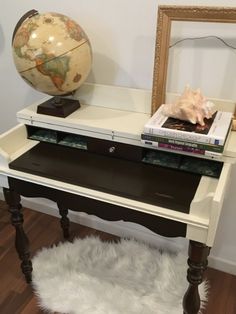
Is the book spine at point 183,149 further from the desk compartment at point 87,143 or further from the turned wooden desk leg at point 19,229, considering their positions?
the turned wooden desk leg at point 19,229

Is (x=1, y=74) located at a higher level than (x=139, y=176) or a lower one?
higher

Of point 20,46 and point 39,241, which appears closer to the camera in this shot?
point 20,46

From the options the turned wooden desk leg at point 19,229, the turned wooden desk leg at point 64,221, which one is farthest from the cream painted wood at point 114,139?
the turned wooden desk leg at point 64,221

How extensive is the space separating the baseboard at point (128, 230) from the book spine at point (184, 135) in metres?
0.79

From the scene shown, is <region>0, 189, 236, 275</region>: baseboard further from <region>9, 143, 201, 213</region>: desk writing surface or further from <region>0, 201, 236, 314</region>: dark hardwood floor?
<region>9, 143, 201, 213</region>: desk writing surface

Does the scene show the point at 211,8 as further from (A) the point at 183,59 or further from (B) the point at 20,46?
(B) the point at 20,46

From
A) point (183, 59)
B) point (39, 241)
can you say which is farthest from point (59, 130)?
point (39, 241)

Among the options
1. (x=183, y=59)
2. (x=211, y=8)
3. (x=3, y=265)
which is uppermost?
(x=211, y=8)

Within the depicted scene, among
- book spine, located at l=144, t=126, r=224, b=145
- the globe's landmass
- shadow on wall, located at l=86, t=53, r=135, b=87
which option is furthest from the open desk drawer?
shadow on wall, located at l=86, t=53, r=135, b=87

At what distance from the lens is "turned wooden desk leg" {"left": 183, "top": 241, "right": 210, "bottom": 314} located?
1.00 meters

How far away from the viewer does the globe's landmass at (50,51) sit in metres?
1.12

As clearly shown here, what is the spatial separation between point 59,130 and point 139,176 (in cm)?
38

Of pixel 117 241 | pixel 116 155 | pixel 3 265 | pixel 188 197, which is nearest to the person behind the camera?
pixel 188 197

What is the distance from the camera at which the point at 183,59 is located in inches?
50.0
